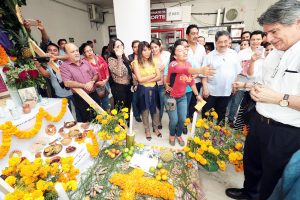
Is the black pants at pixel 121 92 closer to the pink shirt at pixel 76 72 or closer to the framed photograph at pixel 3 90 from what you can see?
the pink shirt at pixel 76 72

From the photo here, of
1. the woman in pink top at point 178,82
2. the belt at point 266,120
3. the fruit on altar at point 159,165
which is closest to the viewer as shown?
the belt at point 266,120

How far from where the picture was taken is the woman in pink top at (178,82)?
180 centimetres

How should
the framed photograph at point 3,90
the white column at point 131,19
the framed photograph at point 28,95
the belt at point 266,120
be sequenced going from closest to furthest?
the belt at point 266,120, the framed photograph at point 3,90, the framed photograph at point 28,95, the white column at point 131,19

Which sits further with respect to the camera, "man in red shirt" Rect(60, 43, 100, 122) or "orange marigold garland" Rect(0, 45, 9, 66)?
"man in red shirt" Rect(60, 43, 100, 122)

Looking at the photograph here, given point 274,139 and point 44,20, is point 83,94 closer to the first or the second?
point 274,139

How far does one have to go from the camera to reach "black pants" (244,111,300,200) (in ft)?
3.21

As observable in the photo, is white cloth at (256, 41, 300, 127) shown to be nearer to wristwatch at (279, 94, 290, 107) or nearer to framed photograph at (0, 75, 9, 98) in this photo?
wristwatch at (279, 94, 290, 107)

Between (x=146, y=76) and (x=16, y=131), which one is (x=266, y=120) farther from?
(x=16, y=131)

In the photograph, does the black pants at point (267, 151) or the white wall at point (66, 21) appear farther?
the white wall at point (66, 21)

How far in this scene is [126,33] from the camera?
11.1 feet

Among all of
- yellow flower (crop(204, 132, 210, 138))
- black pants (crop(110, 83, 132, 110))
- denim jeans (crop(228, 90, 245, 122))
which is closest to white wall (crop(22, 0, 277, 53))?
black pants (crop(110, 83, 132, 110))

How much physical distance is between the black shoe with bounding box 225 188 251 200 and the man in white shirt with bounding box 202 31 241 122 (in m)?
1.13

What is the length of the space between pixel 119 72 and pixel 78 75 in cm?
55

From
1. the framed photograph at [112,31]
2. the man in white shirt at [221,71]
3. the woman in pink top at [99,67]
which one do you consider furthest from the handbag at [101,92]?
the framed photograph at [112,31]
